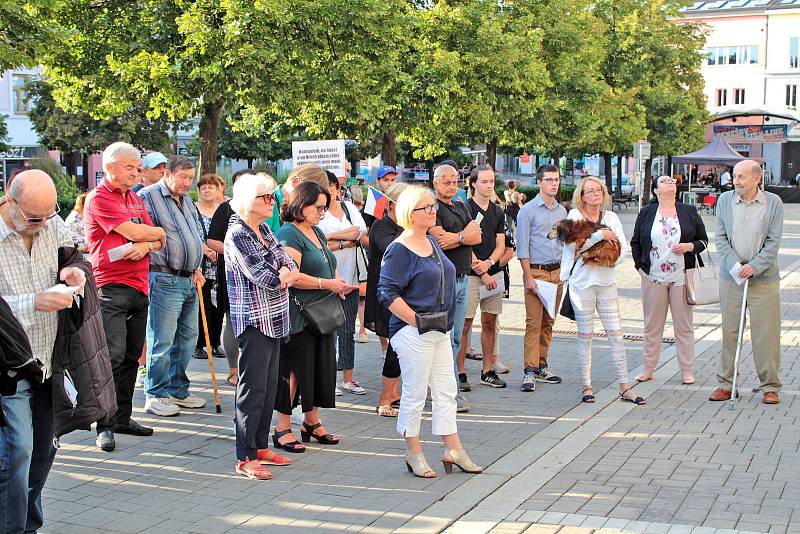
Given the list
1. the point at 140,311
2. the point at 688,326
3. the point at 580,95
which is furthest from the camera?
the point at 580,95

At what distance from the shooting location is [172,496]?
234 inches

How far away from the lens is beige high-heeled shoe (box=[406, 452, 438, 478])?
6328 mm

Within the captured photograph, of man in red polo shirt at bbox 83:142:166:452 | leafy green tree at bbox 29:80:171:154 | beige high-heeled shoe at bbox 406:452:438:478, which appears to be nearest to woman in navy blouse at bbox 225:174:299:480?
beige high-heeled shoe at bbox 406:452:438:478

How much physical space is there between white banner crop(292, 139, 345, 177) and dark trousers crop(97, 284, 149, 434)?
5.19 metres

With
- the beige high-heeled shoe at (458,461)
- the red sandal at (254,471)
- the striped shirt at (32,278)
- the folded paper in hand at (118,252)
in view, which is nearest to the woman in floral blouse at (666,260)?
the beige high-heeled shoe at (458,461)

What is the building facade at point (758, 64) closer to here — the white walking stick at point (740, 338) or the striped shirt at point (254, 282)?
the white walking stick at point (740, 338)

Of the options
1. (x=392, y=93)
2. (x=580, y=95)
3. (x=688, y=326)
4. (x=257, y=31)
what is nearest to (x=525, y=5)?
(x=580, y=95)

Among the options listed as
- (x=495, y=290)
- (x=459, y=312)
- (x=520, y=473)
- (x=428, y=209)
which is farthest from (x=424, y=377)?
(x=495, y=290)

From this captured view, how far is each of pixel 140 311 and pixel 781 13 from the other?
80.6 metres

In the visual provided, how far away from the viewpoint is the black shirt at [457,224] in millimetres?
8125

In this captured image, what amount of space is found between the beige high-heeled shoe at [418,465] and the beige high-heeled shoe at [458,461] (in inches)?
4.0

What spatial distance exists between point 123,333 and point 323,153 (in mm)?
5841

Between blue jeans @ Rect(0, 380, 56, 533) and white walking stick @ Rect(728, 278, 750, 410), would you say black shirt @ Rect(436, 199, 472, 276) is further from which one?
blue jeans @ Rect(0, 380, 56, 533)

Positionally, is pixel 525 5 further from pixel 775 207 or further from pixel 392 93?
pixel 775 207
